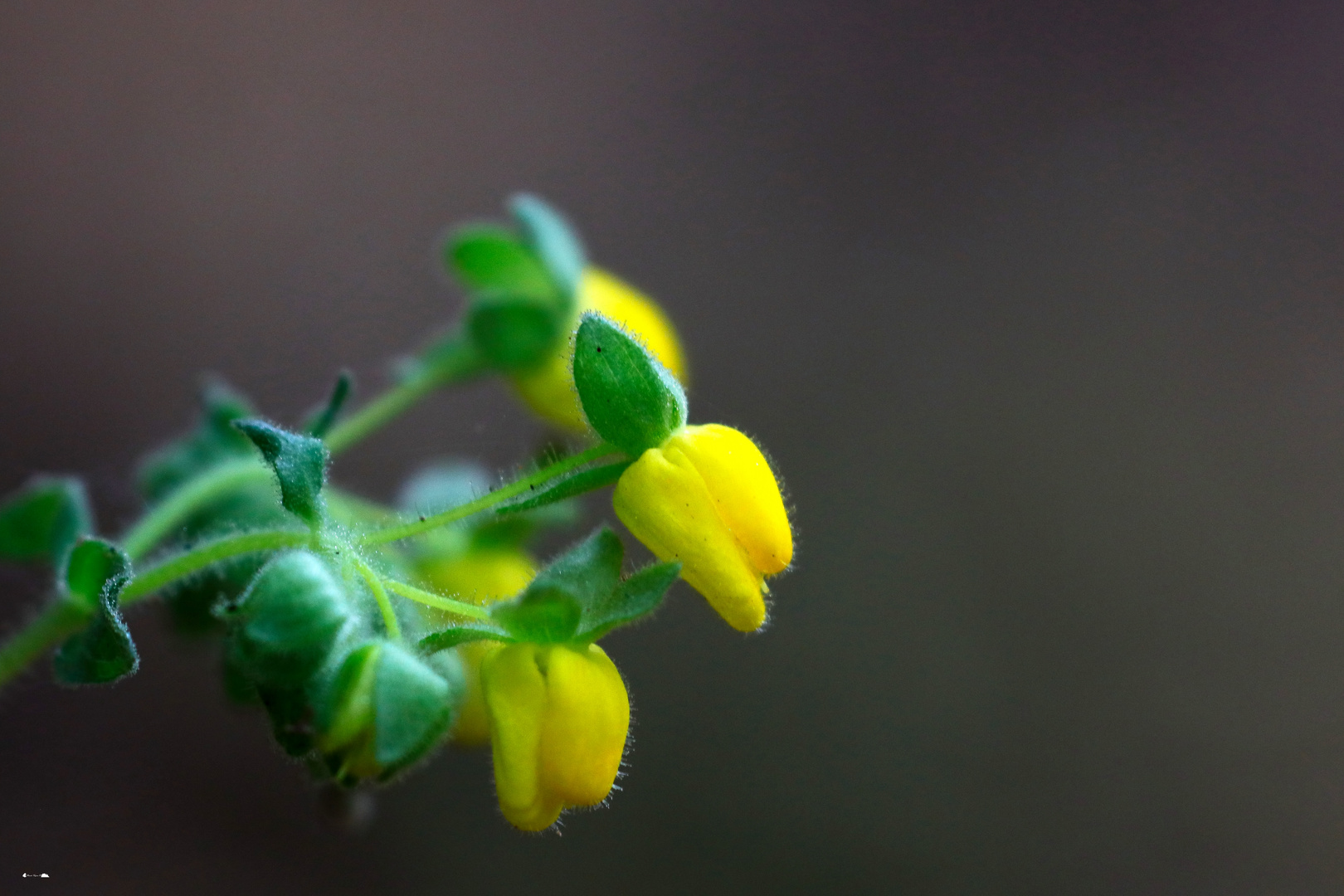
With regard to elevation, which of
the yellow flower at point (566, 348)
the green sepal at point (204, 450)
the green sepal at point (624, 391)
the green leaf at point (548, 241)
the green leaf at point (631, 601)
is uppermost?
the green leaf at point (548, 241)

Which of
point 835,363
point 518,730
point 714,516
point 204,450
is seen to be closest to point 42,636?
point 204,450

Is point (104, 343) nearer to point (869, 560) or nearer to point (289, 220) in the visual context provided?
point (289, 220)

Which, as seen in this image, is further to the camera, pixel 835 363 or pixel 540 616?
pixel 835 363

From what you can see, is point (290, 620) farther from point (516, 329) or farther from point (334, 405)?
point (516, 329)

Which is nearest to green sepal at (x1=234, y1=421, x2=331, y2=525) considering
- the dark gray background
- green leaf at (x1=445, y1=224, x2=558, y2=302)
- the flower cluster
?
the flower cluster

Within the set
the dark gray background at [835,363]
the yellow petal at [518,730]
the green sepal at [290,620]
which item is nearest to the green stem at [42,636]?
the green sepal at [290,620]

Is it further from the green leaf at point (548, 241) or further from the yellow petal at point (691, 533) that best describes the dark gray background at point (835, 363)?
the yellow petal at point (691, 533)
